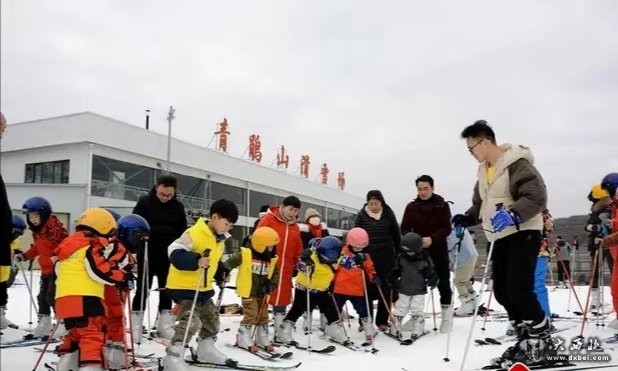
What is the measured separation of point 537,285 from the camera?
234 inches

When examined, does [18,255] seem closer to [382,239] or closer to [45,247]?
[45,247]

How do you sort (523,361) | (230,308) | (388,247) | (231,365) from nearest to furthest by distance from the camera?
(523,361) → (231,365) → (388,247) → (230,308)

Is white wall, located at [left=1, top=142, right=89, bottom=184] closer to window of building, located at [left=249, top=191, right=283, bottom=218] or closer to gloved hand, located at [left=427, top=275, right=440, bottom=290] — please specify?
window of building, located at [left=249, top=191, right=283, bottom=218]

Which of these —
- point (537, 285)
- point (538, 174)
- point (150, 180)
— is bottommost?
point (537, 285)

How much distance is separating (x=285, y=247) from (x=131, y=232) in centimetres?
194

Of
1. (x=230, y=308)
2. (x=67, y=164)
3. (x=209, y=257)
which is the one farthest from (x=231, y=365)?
(x=67, y=164)

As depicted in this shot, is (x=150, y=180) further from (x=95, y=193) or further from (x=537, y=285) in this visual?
(x=537, y=285)

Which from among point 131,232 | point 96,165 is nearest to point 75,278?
point 131,232

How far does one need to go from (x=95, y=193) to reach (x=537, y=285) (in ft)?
64.6

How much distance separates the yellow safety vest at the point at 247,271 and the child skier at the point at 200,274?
2.21 ft

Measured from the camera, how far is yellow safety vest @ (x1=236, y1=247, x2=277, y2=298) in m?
5.33

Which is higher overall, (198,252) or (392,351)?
(198,252)

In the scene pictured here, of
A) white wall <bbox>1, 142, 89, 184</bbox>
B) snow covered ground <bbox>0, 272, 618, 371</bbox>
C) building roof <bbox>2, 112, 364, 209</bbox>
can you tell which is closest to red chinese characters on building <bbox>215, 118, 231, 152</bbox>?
building roof <bbox>2, 112, 364, 209</bbox>

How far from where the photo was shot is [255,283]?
5367mm
